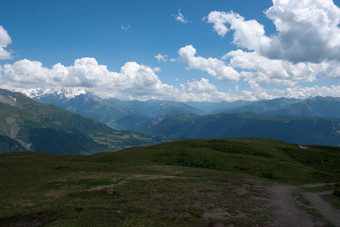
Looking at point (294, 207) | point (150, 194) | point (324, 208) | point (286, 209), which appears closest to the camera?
point (286, 209)

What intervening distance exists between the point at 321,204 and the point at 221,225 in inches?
673

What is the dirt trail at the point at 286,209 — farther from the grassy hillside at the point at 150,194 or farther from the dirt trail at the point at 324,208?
the dirt trail at the point at 324,208

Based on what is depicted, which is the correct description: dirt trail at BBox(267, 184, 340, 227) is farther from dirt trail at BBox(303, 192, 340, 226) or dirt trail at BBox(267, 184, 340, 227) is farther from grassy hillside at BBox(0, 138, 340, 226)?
grassy hillside at BBox(0, 138, 340, 226)

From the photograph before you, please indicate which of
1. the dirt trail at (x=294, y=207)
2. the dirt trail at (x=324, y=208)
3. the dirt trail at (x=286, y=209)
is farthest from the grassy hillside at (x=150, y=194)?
the dirt trail at (x=324, y=208)

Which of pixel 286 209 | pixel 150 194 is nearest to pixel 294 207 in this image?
pixel 286 209

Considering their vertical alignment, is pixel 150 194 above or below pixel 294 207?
below

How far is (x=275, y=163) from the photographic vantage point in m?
47.2

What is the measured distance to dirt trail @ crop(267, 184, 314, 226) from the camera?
2000cm

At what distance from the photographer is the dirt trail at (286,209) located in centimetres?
2000

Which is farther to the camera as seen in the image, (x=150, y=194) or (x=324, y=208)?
(x=150, y=194)

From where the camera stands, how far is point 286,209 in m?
23.6

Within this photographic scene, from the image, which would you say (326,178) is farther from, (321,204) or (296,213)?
(296,213)

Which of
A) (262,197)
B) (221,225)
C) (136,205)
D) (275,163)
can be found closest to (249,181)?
(262,197)

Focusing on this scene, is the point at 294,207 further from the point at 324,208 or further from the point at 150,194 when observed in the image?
the point at 150,194
